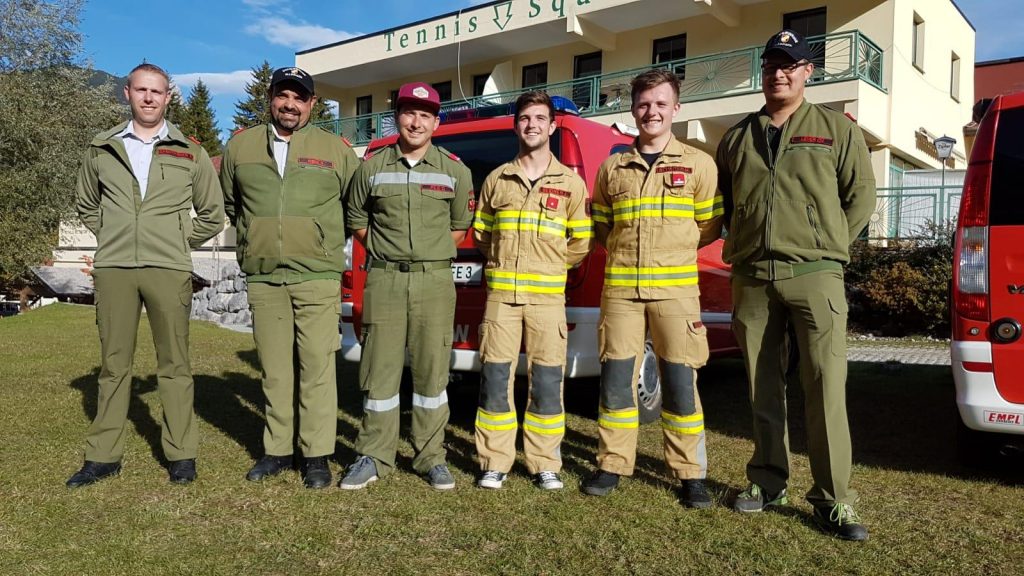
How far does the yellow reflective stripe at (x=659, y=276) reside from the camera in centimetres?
363

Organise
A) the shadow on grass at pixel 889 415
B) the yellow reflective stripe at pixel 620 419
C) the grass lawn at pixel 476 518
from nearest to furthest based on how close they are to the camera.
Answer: the grass lawn at pixel 476 518, the yellow reflective stripe at pixel 620 419, the shadow on grass at pixel 889 415

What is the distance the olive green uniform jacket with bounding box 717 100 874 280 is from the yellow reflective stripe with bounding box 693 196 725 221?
282 mm

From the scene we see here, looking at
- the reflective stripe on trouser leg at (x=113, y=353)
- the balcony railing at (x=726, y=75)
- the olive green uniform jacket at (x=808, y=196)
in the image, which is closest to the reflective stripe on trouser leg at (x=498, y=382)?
the olive green uniform jacket at (x=808, y=196)

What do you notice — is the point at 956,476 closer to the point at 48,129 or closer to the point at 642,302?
the point at 642,302

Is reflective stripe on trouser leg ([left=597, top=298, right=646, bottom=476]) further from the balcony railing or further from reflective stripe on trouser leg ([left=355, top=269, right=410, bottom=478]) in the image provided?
the balcony railing

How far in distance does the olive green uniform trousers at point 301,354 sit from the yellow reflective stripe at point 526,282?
0.89m

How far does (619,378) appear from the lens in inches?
148

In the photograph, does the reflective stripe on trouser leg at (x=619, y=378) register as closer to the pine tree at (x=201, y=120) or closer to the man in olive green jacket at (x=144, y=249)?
the man in olive green jacket at (x=144, y=249)

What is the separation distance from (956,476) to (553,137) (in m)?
2.90

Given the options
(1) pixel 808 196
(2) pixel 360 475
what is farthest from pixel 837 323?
(2) pixel 360 475

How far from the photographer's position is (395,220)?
3914 mm

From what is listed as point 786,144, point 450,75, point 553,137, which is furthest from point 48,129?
point 786,144

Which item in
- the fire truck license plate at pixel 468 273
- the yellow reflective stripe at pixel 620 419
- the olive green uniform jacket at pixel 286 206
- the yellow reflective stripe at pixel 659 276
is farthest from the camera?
the fire truck license plate at pixel 468 273

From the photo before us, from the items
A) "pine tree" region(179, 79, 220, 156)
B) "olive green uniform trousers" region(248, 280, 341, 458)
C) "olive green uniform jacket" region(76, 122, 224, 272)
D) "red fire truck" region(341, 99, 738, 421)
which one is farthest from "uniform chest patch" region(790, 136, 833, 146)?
"pine tree" region(179, 79, 220, 156)
